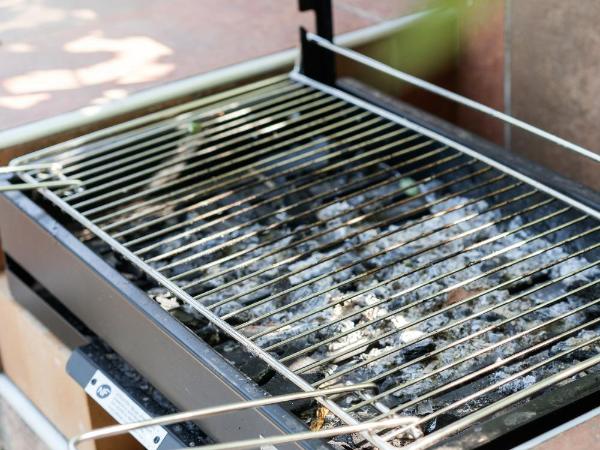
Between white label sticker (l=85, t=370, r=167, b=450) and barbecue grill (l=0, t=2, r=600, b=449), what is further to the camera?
white label sticker (l=85, t=370, r=167, b=450)

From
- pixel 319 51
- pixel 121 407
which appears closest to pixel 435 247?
pixel 121 407

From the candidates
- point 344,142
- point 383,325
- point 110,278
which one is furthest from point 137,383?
point 344,142

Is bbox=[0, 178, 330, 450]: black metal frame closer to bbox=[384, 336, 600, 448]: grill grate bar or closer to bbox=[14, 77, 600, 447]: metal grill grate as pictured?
bbox=[14, 77, 600, 447]: metal grill grate

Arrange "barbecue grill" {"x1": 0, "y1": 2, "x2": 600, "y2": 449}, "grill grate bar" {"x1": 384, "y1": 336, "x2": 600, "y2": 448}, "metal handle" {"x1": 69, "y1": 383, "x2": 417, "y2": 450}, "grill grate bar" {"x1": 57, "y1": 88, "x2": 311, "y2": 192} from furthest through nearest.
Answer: "grill grate bar" {"x1": 57, "y1": 88, "x2": 311, "y2": 192}
"barbecue grill" {"x1": 0, "y1": 2, "x2": 600, "y2": 449}
"grill grate bar" {"x1": 384, "y1": 336, "x2": 600, "y2": 448}
"metal handle" {"x1": 69, "y1": 383, "x2": 417, "y2": 450}

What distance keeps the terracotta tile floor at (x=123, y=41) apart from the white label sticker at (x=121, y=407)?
673mm

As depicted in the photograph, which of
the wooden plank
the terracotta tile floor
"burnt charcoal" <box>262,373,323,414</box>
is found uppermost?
the terracotta tile floor

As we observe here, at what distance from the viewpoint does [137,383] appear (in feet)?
6.01

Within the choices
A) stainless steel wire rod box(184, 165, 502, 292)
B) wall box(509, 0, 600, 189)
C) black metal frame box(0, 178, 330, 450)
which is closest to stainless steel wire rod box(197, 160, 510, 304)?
stainless steel wire rod box(184, 165, 502, 292)

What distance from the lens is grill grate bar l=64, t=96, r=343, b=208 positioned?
6.67ft

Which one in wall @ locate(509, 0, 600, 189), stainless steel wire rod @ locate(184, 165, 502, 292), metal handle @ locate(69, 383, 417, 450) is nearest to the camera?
metal handle @ locate(69, 383, 417, 450)

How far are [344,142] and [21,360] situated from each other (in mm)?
767

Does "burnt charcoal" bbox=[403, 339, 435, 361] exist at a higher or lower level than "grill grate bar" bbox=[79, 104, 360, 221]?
lower

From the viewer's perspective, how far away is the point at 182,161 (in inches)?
86.2

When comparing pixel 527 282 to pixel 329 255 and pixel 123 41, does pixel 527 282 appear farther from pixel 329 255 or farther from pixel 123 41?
pixel 123 41
